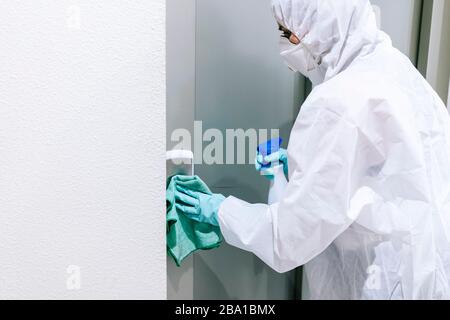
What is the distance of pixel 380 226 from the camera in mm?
890

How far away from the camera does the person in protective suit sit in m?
0.84

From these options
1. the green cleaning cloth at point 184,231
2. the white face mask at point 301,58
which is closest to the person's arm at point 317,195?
the green cleaning cloth at point 184,231

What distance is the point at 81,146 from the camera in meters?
0.63

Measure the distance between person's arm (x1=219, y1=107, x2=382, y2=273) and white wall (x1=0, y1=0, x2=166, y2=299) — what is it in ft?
1.00

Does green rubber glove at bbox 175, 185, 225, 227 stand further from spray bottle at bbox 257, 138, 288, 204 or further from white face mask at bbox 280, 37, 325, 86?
white face mask at bbox 280, 37, 325, 86

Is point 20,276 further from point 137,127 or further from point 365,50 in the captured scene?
point 365,50

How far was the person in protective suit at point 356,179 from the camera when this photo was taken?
84 centimetres

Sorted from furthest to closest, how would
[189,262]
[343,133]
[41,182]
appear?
[189,262] < [343,133] < [41,182]

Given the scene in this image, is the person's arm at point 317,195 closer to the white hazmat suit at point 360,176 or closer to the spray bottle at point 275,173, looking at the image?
the white hazmat suit at point 360,176

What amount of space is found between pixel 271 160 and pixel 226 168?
157mm

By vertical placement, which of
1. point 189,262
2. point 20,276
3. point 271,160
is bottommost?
point 189,262

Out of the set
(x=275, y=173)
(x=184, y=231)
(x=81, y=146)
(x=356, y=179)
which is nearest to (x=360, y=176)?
(x=356, y=179)

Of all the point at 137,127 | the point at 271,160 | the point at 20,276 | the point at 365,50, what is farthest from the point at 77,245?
the point at 365,50

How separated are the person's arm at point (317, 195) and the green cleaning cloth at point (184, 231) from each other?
11 cm
